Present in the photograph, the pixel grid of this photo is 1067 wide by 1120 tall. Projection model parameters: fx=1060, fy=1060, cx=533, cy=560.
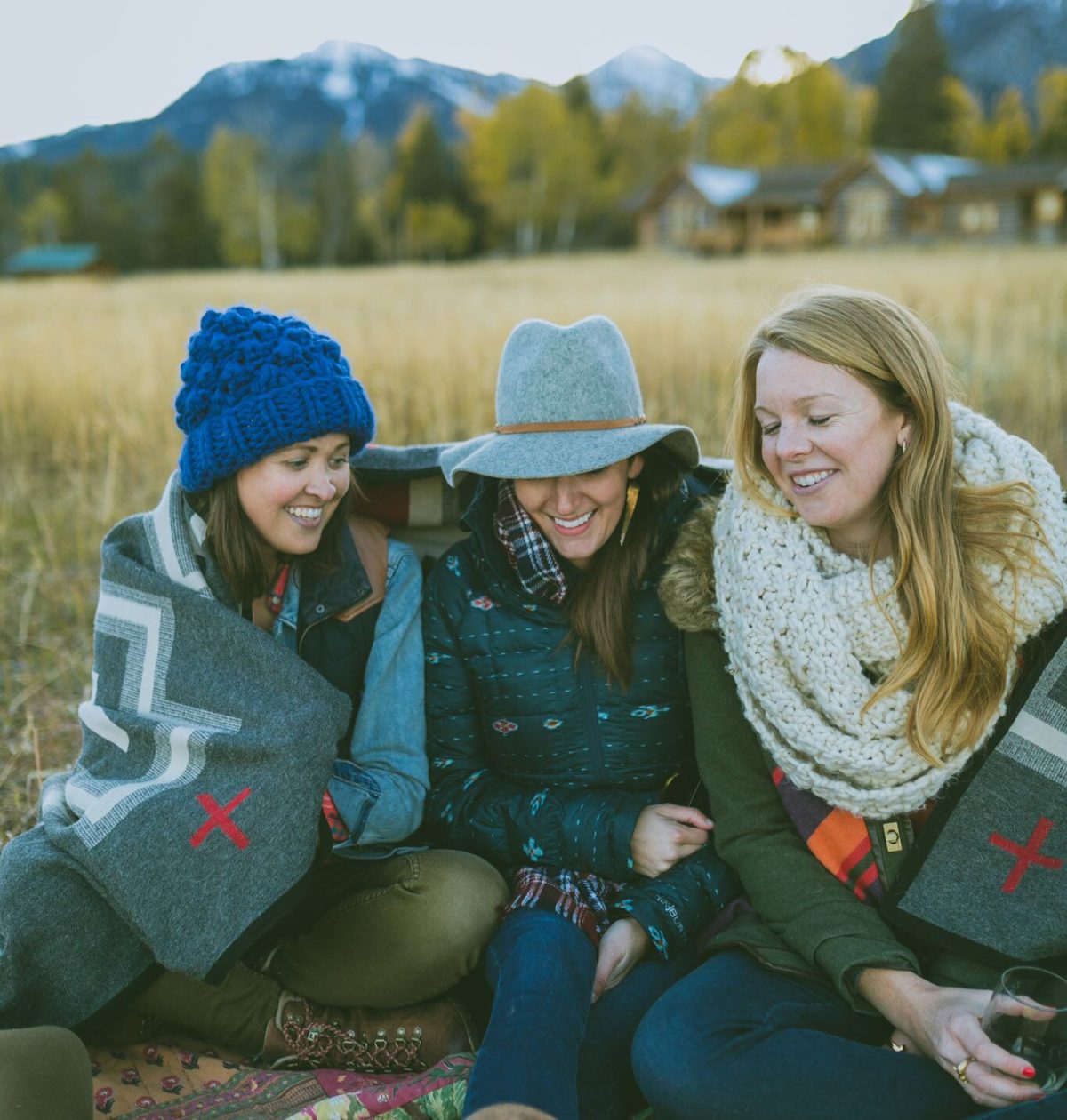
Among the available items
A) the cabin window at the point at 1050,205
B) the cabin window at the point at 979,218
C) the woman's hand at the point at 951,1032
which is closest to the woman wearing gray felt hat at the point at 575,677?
the woman's hand at the point at 951,1032

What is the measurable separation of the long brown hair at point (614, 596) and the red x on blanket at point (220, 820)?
2.66 ft

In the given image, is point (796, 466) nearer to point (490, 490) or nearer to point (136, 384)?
point (490, 490)

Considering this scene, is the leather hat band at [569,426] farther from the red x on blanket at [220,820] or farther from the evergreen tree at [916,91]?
the evergreen tree at [916,91]

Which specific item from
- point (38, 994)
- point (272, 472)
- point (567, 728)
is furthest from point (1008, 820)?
point (38, 994)

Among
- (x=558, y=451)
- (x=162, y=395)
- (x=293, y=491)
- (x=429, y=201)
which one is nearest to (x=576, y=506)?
(x=558, y=451)

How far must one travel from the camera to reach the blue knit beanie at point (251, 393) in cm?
222

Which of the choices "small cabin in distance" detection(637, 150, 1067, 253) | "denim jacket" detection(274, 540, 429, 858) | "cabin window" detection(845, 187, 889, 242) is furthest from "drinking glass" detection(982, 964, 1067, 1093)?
"cabin window" detection(845, 187, 889, 242)

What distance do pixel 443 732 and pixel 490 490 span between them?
1.89 feet

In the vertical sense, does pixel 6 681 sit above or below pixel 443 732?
below

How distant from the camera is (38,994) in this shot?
7.02ft

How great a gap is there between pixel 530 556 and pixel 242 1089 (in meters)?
1.27

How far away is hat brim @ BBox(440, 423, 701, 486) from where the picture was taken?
2.23 m

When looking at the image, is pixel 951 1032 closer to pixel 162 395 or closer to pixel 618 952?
pixel 618 952

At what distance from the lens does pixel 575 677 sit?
7.89ft
